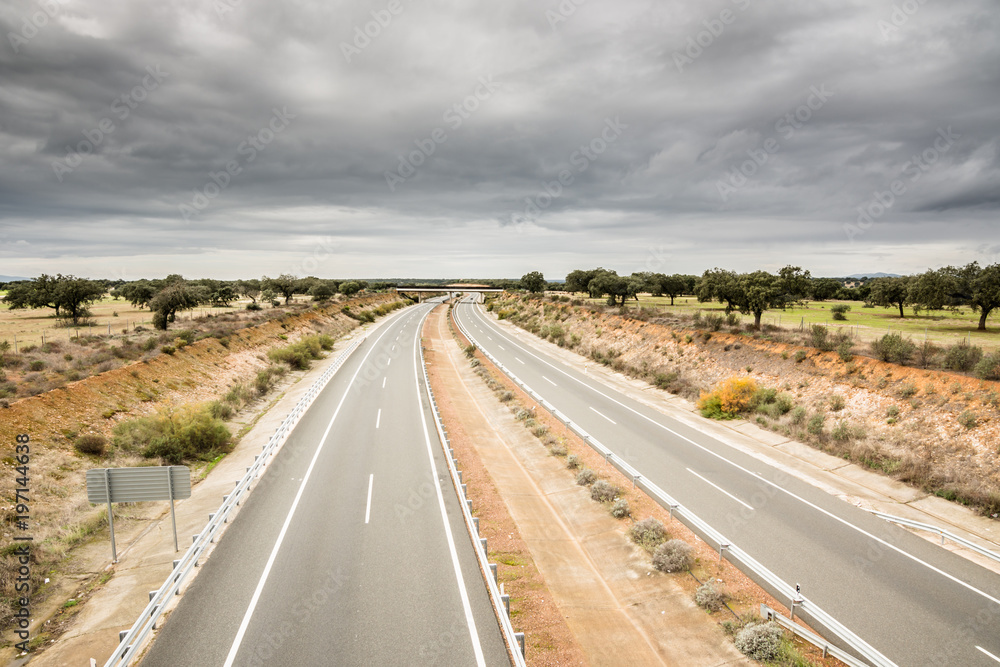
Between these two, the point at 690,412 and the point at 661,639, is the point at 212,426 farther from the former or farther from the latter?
the point at 690,412

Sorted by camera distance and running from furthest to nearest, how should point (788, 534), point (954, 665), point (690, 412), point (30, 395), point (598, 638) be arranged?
point (690, 412), point (30, 395), point (788, 534), point (598, 638), point (954, 665)

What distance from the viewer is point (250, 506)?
47.1 ft

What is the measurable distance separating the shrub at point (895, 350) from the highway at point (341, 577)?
85.2 ft

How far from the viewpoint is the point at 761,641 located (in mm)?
9273

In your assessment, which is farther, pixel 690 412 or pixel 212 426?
pixel 690 412

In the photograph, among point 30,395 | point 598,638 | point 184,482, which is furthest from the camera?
point 30,395

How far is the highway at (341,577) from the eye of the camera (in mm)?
8312

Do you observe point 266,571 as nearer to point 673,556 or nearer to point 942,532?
point 673,556

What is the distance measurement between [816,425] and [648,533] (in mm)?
15571

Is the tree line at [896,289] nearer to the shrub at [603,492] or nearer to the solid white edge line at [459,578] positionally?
the shrub at [603,492]

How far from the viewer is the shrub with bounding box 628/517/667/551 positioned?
1327 cm

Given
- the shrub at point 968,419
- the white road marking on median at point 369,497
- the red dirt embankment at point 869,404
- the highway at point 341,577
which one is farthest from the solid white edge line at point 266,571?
the shrub at point 968,419

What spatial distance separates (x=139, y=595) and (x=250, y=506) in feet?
13.3

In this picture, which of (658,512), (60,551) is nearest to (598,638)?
(658,512)
